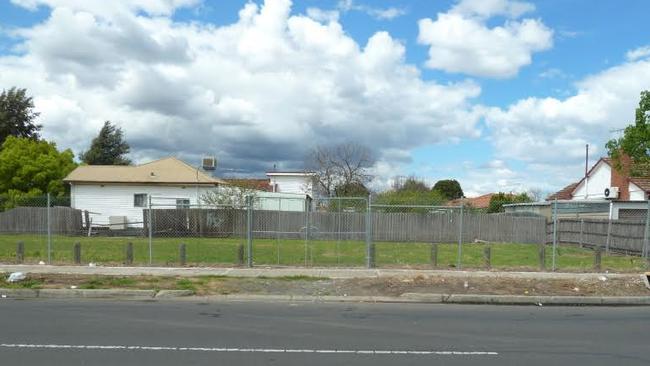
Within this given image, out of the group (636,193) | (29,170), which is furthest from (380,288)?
(29,170)

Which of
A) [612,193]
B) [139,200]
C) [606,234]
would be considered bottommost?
[606,234]

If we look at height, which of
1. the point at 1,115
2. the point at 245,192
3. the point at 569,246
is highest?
the point at 1,115

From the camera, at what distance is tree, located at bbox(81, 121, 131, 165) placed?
7850 centimetres

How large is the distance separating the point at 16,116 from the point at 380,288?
60.9 meters

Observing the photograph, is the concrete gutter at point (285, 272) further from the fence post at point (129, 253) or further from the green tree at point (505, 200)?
the green tree at point (505, 200)

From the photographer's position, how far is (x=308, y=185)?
6075 cm

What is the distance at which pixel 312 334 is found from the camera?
27.8 ft

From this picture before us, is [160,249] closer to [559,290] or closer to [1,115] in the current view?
[559,290]

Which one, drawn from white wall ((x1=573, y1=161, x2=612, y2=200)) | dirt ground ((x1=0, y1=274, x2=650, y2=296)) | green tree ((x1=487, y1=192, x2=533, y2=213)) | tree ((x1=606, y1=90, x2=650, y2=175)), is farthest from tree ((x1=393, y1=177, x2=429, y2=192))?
dirt ground ((x1=0, y1=274, x2=650, y2=296))

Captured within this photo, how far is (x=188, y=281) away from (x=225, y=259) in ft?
17.4

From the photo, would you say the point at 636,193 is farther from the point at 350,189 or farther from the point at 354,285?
the point at 354,285

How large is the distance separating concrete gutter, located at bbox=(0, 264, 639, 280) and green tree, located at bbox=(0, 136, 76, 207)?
115 feet

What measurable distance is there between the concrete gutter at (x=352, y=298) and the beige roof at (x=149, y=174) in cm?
2949

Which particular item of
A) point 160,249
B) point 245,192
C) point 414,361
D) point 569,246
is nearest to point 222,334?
point 414,361
